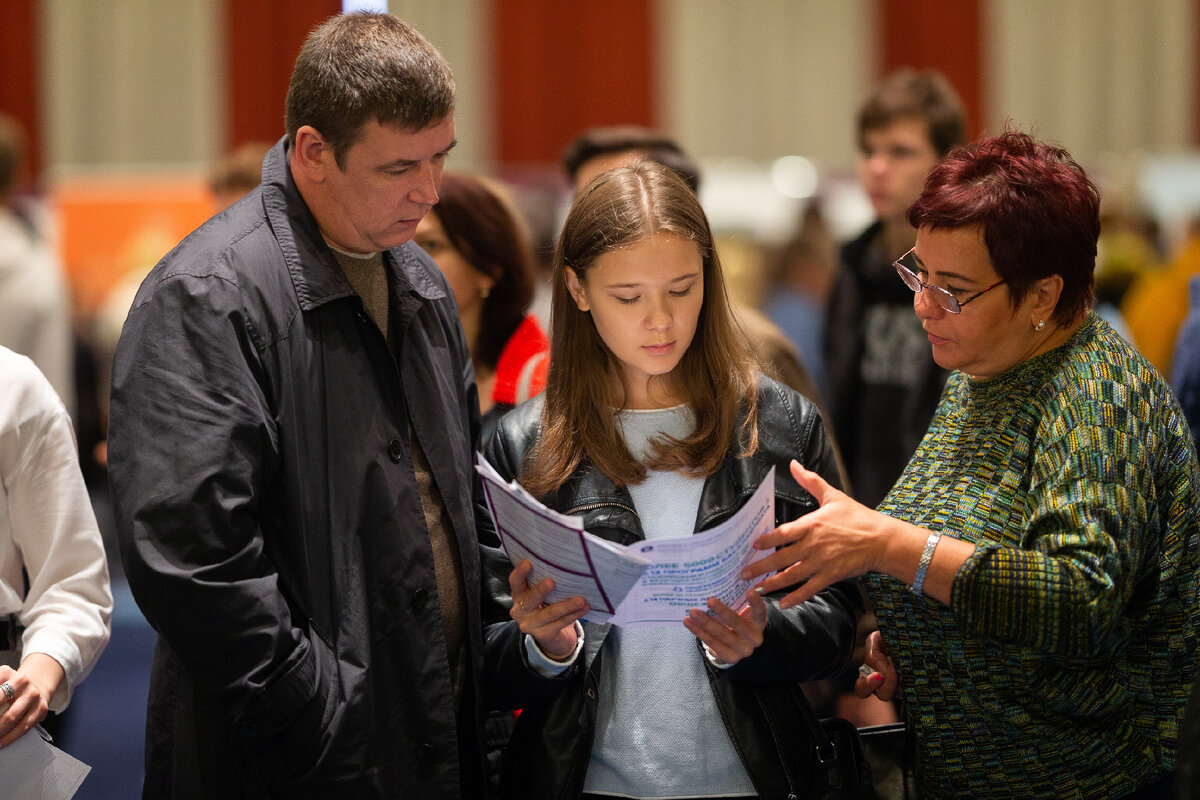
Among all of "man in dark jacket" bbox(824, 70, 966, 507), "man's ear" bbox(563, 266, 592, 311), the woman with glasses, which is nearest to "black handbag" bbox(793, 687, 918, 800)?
the woman with glasses

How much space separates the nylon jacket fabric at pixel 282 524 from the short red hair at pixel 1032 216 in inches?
36.4

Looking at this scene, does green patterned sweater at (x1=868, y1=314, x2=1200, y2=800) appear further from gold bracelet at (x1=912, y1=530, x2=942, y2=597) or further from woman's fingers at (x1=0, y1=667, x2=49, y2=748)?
woman's fingers at (x1=0, y1=667, x2=49, y2=748)

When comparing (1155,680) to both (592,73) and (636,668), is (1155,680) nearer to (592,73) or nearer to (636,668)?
(636,668)

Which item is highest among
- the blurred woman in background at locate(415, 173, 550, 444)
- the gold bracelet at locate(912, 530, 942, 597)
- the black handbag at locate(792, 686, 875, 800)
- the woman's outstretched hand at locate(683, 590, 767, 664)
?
the blurred woman in background at locate(415, 173, 550, 444)

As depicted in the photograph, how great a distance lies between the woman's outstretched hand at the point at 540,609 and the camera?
187cm

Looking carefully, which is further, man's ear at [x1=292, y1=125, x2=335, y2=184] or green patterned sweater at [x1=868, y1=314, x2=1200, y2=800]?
man's ear at [x1=292, y1=125, x2=335, y2=184]

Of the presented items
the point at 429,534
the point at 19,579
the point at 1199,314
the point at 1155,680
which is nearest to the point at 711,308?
Answer: the point at 429,534

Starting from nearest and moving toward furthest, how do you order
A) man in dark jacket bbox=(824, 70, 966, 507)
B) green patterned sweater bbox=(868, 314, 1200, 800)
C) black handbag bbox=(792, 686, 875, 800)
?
green patterned sweater bbox=(868, 314, 1200, 800), black handbag bbox=(792, 686, 875, 800), man in dark jacket bbox=(824, 70, 966, 507)

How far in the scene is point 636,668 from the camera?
2033 millimetres

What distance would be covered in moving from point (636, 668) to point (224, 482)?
28.0 inches

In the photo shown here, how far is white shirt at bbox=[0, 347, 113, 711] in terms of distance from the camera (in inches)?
79.8

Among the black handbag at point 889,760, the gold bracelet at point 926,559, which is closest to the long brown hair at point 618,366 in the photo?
the gold bracelet at point 926,559

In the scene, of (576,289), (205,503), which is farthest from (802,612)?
(205,503)

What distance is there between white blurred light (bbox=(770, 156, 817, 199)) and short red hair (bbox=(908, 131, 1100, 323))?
285 inches
